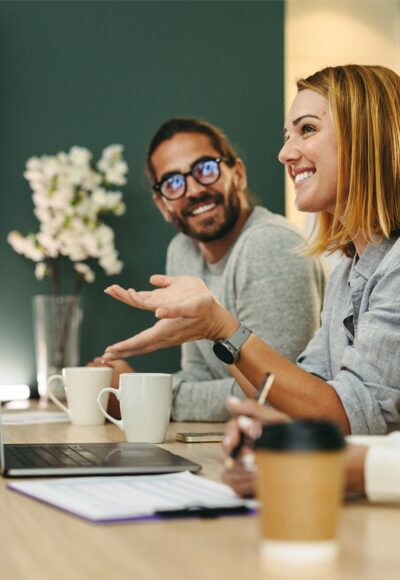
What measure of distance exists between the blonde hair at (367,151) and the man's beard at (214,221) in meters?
0.83

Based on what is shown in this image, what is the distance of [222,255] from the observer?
8.87ft

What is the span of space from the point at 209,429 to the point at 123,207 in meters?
1.64

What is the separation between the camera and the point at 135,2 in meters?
3.52

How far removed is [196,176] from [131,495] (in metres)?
1.82

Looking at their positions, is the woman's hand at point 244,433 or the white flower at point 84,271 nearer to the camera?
the woman's hand at point 244,433

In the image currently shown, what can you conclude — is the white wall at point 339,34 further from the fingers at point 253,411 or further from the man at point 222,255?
the fingers at point 253,411

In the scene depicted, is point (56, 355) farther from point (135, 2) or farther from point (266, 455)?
point (266, 455)

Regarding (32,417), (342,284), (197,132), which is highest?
(197,132)

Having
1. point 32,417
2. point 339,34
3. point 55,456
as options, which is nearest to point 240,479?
point 55,456

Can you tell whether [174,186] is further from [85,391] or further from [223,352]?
[223,352]

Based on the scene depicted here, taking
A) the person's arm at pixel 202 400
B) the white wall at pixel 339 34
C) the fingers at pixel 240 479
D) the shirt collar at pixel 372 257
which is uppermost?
the white wall at pixel 339 34

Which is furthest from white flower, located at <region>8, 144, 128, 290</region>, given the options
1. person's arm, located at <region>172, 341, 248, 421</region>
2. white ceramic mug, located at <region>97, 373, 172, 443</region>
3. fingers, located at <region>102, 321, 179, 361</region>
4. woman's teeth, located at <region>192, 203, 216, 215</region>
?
white ceramic mug, located at <region>97, 373, 172, 443</region>

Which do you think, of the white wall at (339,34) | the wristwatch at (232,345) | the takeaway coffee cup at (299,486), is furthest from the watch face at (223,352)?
the white wall at (339,34)

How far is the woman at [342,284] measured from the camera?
1514mm
